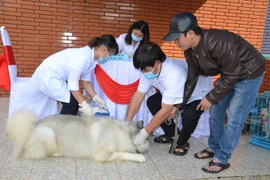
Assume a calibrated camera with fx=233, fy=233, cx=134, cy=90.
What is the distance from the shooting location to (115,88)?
3395 millimetres

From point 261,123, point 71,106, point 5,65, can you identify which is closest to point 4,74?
point 5,65

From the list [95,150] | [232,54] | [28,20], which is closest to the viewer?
[232,54]

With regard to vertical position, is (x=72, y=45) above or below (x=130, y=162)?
above

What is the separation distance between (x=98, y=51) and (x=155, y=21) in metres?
2.96

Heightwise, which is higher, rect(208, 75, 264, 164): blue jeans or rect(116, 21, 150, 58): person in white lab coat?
rect(116, 21, 150, 58): person in white lab coat

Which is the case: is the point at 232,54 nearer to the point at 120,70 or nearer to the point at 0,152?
the point at 120,70

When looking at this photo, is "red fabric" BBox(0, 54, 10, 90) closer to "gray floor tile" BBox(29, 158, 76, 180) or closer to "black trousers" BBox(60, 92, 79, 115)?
"black trousers" BBox(60, 92, 79, 115)

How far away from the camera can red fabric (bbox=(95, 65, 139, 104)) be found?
11.1 feet

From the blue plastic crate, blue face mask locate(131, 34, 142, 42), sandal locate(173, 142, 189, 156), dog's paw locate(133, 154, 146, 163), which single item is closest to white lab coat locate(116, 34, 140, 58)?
blue face mask locate(131, 34, 142, 42)

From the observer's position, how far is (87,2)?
5094 mm

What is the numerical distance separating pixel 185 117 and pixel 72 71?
1.50m

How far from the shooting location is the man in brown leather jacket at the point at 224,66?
7.26 ft

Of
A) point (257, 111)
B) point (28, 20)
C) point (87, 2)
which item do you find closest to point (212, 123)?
point (257, 111)

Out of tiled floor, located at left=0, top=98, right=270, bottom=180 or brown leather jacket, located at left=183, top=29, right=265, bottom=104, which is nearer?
brown leather jacket, located at left=183, top=29, right=265, bottom=104
